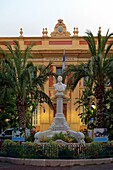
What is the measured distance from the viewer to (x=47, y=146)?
14688 mm

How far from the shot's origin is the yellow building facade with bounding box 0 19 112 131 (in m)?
36.8

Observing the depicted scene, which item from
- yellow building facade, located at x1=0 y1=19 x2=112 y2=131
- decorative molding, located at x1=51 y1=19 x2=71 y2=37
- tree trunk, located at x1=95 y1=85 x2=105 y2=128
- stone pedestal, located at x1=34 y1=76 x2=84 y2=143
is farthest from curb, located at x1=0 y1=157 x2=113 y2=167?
decorative molding, located at x1=51 y1=19 x2=71 y2=37

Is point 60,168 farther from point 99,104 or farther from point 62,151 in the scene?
point 99,104

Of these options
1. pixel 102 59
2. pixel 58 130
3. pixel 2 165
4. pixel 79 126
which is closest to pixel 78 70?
pixel 102 59

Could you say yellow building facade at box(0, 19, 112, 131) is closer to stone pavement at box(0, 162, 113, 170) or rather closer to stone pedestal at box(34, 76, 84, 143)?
stone pedestal at box(34, 76, 84, 143)

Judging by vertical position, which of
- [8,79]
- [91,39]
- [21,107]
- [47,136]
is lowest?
[47,136]

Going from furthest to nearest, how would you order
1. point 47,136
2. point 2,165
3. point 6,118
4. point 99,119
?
point 6,118
point 99,119
point 47,136
point 2,165

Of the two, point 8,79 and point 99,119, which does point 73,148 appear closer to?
point 99,119

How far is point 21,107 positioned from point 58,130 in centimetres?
500

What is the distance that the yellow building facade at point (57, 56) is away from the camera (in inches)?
1449

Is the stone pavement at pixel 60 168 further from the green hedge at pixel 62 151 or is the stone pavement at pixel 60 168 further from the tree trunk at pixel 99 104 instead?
the tree trunk at pixel 99 104

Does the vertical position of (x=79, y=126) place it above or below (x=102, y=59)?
below

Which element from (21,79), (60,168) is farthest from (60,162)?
(21,79)

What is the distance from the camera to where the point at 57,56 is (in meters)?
37.8
